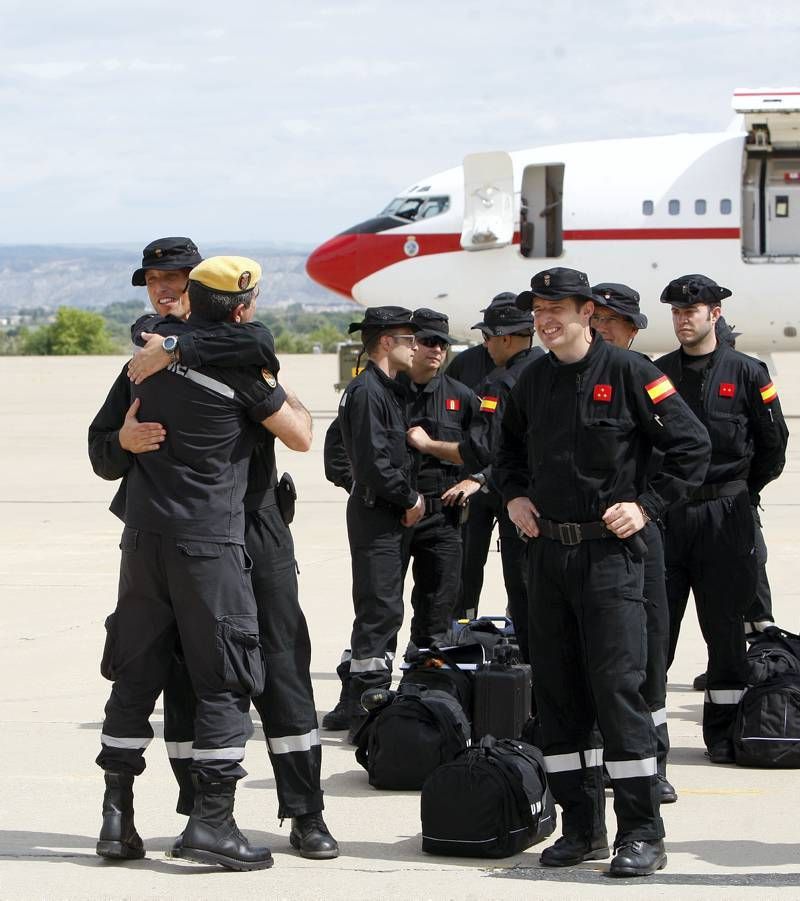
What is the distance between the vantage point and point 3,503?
17.0 metres

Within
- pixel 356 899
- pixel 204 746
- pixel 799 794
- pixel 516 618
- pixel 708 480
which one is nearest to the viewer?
pixel 356 899

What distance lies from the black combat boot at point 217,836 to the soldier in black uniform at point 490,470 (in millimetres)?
2211

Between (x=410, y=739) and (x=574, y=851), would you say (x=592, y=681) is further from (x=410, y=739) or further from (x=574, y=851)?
(x=410, y=739)

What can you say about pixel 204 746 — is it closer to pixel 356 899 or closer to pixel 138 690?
pixel 138 690

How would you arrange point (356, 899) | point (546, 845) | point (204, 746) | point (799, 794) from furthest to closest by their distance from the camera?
point (799, 794)
point (546, 845)
point (204, 746)
point (356, 899)

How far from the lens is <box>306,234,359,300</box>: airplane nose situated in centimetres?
2534

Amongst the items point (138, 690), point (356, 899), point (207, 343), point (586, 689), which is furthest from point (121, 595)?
point (586, 689)

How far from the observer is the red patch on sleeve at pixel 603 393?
5762mm

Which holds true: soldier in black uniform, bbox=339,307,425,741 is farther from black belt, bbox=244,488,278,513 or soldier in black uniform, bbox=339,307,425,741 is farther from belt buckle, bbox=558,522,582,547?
belt buckle, bbox=558,522,582,547

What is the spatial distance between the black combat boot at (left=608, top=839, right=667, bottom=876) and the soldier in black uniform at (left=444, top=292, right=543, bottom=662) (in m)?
2.13

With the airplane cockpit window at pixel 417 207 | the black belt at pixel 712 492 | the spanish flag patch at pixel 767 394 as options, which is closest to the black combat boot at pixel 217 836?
the black belt at pixel 712 492

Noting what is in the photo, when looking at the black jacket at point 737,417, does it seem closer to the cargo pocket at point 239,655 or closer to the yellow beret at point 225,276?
the yellow beret at point 225,276

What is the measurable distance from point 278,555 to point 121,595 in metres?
0.57

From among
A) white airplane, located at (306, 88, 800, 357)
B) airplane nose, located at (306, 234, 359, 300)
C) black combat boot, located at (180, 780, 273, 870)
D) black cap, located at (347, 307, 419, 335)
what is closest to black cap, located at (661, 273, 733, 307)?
black cap, located at (347, 307, 419, 335)
